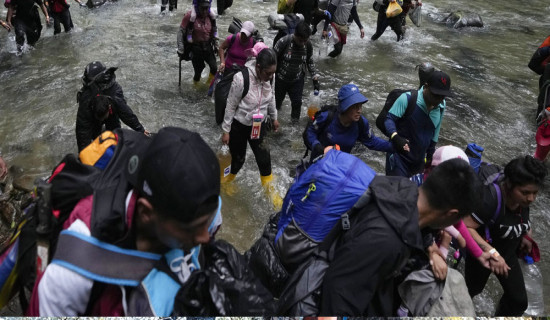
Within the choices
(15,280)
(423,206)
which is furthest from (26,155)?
(423,206)

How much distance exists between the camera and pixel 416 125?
427 centimetres

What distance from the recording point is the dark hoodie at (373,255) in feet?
6.39

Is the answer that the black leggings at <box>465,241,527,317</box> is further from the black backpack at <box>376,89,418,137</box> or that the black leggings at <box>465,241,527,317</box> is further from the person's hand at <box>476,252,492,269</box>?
the black backpack at <box>376,89,418,137</box>

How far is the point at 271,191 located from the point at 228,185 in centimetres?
65

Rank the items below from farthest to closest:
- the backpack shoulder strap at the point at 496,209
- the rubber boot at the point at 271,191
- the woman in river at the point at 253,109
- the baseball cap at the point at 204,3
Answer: the baseball cap at the point at 204,3 → the rubber boot at the point at 271,191 → the woman in river at the point at 253,109 → the backpack shoulder strap at the point at 496,209

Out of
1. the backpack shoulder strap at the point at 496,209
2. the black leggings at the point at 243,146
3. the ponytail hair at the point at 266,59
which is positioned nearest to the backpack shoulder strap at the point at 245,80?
the ponytail hair at the point at 266,59

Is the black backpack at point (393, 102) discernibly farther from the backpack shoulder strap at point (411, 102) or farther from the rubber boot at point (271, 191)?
the rubber boot at point (271, 191)

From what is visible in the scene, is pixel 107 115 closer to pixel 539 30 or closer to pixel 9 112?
pixel 9 112

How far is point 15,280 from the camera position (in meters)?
1.70

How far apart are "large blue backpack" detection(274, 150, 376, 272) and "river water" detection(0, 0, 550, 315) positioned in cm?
251

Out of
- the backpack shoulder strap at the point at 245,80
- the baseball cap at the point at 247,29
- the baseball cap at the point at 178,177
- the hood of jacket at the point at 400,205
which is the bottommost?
the backpack shoulder strap at the point at 245,80

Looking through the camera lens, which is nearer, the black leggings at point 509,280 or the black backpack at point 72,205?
the black backpack at point 72,205

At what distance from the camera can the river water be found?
238 inches

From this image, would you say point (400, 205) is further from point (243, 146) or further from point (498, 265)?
point (243, 146)
